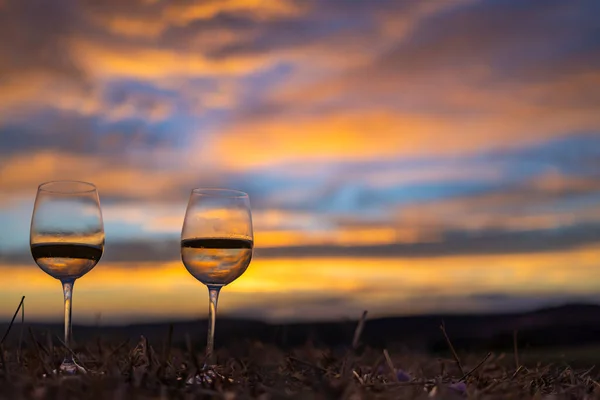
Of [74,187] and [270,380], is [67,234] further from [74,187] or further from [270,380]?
[270,380]

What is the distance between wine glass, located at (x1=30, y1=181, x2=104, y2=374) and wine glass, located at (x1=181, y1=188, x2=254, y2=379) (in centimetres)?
44

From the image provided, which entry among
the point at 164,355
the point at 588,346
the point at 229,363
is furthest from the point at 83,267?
the point at 588,346

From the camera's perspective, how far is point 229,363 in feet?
9.02

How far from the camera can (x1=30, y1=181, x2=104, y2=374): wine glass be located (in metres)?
3.23

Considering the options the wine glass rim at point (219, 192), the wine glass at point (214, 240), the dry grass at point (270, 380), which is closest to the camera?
the dry grass at point (270, 380)

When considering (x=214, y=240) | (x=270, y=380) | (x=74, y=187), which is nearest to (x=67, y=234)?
(x=74, y=187)

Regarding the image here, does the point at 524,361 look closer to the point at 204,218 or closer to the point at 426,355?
the point at 426,355

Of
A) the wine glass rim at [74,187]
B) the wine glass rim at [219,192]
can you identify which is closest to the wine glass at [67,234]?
the wine glass rim at [74,187]

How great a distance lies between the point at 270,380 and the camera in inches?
82.0

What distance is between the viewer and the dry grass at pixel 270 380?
1727 mm

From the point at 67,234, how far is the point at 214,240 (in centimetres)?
67

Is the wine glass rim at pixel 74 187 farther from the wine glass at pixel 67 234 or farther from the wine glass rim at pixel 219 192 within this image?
the wine glass rim at pixel 219 192

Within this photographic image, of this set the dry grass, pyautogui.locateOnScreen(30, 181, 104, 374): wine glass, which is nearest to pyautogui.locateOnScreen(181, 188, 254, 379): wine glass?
the dry grass

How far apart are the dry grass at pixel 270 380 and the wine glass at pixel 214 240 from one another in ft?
1.06
